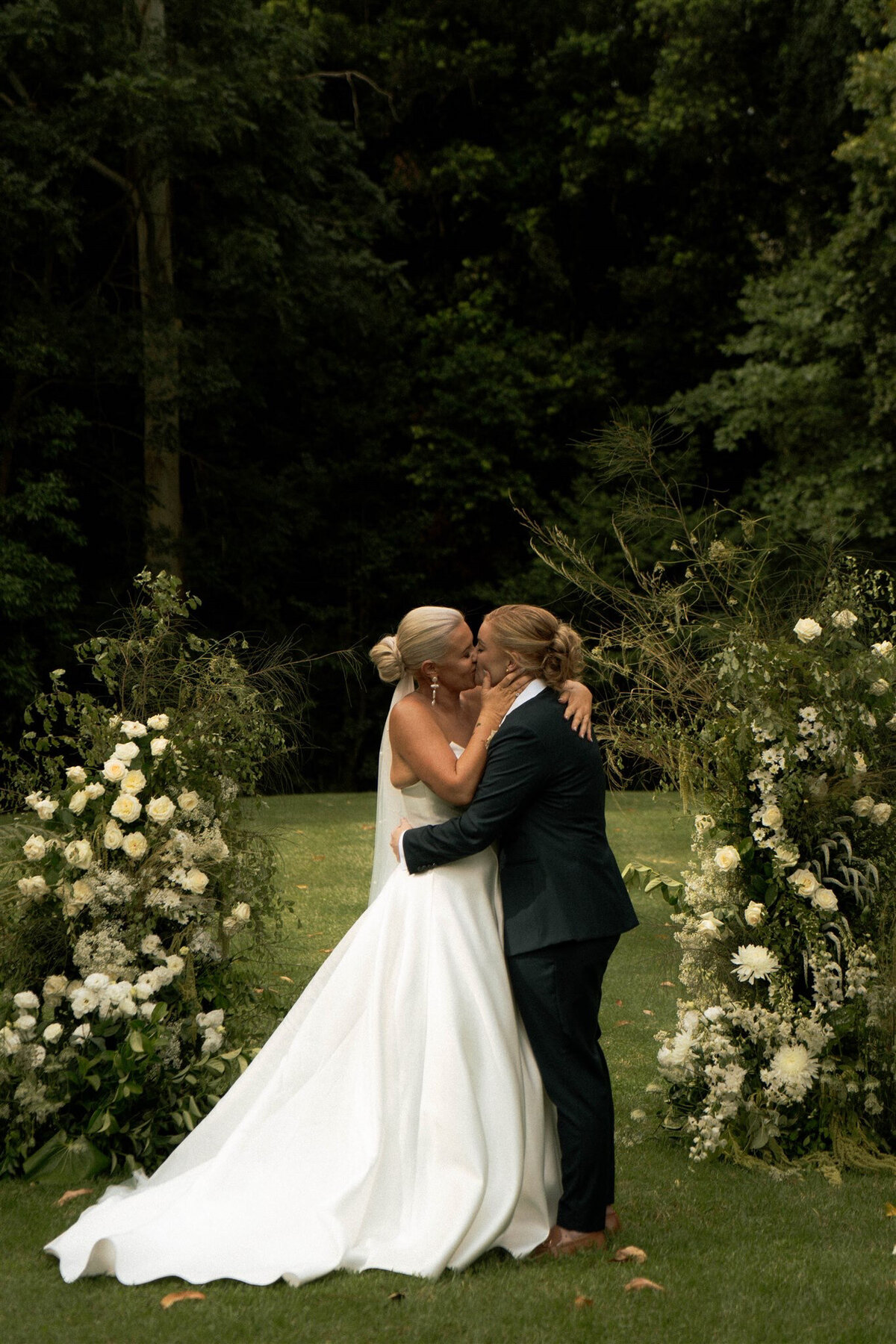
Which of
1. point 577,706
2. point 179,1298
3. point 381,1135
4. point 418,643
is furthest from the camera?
point 418,643

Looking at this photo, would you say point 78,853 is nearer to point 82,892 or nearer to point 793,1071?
point 82,892

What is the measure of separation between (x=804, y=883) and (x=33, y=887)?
2.91m

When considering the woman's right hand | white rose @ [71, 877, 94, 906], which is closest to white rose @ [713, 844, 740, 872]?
the woman's right hand

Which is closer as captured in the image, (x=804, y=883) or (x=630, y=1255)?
(x=630, y=1255)

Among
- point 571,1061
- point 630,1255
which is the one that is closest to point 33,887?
point 571,1061

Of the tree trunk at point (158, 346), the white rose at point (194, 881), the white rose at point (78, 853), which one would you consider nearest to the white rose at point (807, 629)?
the white rose at point (194, 881)

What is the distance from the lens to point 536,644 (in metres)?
4.26

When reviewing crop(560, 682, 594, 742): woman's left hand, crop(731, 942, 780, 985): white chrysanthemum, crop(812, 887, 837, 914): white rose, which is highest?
crop(560, 682, 594, 742): woman's left hand

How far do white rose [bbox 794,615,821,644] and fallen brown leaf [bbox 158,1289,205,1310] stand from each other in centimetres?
316

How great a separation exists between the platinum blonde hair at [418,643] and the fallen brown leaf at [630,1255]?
196 cm

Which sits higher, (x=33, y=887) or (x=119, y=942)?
(x=33, y=887)

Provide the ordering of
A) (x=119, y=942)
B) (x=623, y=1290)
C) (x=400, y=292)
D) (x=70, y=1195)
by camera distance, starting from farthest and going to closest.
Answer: (x=400, y=292) < (x=119, y=942) < (x=70, y=1195) < (x=623, y=1290)

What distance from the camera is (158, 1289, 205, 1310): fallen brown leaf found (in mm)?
3832

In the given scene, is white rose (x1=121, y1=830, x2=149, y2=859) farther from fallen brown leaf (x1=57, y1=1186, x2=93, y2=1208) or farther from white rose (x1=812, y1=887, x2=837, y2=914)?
white rose (x1=812, y1=887, x2=837, y2=914)
